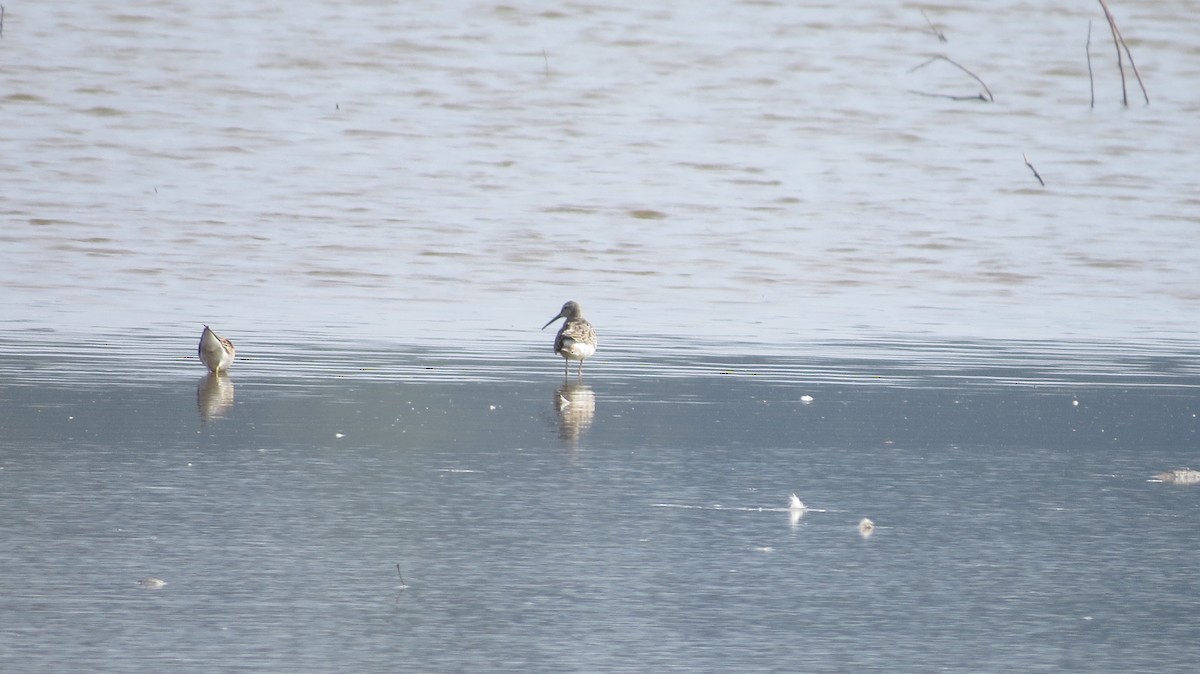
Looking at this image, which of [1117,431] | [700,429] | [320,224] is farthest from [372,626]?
[320,224]

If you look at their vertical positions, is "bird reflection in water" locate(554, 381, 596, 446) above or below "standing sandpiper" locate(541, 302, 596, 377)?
above

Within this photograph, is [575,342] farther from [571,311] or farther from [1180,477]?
[1180,477]

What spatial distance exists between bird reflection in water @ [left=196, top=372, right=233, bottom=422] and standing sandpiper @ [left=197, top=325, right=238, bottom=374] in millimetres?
53

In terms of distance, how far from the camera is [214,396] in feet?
30.9

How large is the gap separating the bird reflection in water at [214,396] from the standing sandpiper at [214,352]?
0.18ft

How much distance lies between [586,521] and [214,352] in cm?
447

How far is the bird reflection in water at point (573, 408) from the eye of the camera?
8.48m

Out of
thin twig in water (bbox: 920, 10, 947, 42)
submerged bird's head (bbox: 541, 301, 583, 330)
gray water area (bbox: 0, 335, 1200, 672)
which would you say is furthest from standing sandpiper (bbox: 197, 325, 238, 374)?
thin twig in water (bbox: 920, 10, 947, 42)

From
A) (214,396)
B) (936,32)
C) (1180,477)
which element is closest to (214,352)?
(214,396)

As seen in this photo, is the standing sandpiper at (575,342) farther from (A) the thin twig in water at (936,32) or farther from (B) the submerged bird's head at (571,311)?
(A) the thin twig in water at (936,32)

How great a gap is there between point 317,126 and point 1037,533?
1688 centimetres

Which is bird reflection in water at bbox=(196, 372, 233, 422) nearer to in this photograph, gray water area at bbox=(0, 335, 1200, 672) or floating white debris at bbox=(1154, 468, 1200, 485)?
gray water area at bbox=(0, 335, 1200, 672)

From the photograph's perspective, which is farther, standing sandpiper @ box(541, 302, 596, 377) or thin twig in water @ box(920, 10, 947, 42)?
thin twig in water @ box(920, 10, 947, 42)

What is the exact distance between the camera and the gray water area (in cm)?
477
